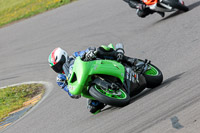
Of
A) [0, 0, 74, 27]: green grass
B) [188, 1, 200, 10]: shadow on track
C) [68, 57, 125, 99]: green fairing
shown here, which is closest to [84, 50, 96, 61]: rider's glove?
[68, 57, 125, 99]: green fairing

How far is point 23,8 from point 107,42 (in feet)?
33.9

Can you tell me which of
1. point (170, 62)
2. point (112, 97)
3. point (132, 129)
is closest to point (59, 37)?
point (170, 62)

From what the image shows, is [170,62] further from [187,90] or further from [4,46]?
[4,46]

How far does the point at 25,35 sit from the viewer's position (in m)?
16.9

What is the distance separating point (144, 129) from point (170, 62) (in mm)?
4074

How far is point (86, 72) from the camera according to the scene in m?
6.32

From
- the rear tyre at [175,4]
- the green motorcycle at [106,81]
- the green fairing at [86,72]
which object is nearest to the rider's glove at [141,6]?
the rear tyre at [175,4]

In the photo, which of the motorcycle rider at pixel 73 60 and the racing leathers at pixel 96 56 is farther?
the motorcycle rider at pixel 73 60

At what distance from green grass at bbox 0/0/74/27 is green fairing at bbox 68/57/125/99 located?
13.5m

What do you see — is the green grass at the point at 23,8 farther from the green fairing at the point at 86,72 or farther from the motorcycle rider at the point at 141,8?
the green fairing at the point at 86,72

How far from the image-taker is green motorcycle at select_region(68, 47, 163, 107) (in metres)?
6.28

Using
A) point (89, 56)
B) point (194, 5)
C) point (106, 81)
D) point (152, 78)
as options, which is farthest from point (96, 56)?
point (194, 5)

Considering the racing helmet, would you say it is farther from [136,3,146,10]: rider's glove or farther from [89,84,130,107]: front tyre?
[136,3,146,10]: rider's glove

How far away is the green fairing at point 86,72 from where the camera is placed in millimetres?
6336
